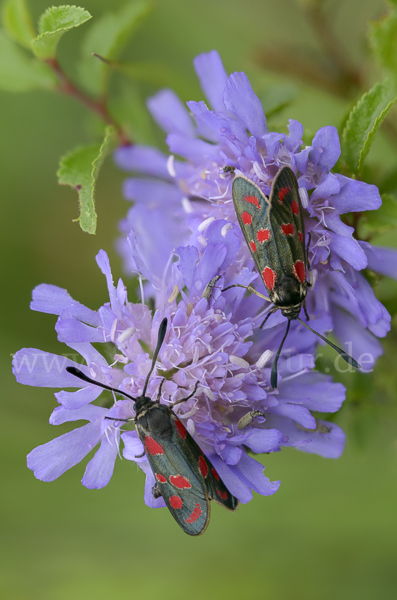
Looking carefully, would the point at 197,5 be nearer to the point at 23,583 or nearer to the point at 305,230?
the point at 305,230

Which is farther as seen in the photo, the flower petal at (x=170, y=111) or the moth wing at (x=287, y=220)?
the flower petal at (x=170, y=111)

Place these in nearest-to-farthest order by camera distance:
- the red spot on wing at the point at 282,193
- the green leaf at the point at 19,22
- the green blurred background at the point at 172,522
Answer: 1. the red spot on wing at the point at 282,193
2. the green leaf at the point at 19,22
3. the green blurred background at the point at 172,522

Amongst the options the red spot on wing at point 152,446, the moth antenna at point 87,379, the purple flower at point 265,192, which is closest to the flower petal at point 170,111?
the purple flower at point 265,192

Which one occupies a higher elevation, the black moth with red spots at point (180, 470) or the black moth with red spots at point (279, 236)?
the black moth with red spots at point (279, 236)

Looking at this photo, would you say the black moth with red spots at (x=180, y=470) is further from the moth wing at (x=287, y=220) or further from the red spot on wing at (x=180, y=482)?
the moth wing at (x=287, y=220)

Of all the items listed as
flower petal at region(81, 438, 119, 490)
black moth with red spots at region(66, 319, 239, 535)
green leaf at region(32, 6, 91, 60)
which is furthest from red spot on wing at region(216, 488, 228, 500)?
green leaf at region(32, 6, 91, 60)

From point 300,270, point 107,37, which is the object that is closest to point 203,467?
point 300,270
